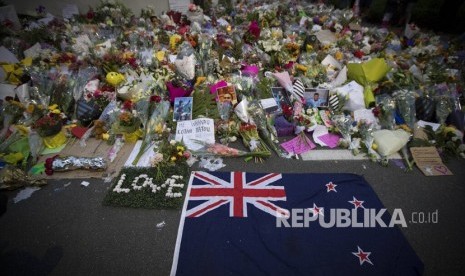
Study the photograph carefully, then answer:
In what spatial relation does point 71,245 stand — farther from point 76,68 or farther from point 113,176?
point 76,68

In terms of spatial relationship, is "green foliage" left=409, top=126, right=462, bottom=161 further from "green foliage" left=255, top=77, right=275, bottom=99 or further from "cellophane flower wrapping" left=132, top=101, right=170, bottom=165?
"cellophane flower wrapping" left=132, top=101, right=170, bottom=165

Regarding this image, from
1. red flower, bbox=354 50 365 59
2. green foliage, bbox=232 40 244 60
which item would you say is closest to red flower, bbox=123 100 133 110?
green foliage, bbox=232 40 244 60

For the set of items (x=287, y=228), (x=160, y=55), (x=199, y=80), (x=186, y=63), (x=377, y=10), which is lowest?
(x=287, y=228)

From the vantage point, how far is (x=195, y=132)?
158 inches

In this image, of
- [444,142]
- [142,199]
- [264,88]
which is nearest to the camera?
[142,199]

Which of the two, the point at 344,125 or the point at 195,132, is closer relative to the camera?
the point at 195,132

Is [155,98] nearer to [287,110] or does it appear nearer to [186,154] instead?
[186,154]

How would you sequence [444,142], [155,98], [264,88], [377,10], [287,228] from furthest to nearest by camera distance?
[377,10]
[264,88]
[155,98]
[444,142]
[287,228]

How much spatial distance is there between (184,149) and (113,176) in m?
1.01

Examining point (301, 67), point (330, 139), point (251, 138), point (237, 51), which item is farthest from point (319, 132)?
point (237, 51)

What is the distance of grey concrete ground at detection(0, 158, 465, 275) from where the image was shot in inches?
105

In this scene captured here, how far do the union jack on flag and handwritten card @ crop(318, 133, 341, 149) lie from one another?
1.07 meters

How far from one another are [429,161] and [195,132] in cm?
344

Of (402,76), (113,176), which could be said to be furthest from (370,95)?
(113,176)
